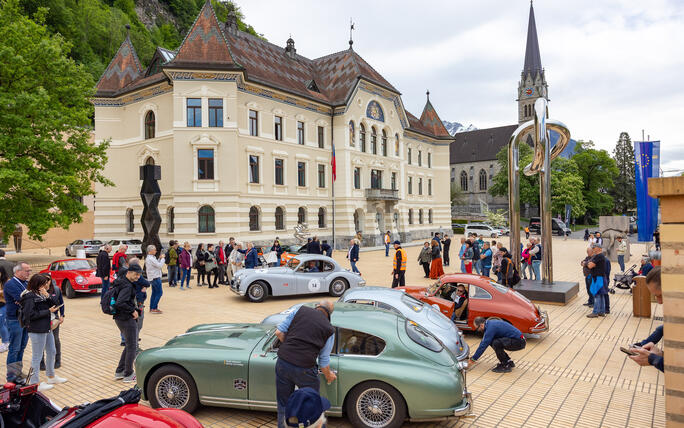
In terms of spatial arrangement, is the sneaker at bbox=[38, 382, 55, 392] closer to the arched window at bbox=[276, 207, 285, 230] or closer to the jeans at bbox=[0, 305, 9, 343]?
the jeans at bbox=[0, 305, 9, 343]

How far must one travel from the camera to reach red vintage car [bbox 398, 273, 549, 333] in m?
9.49

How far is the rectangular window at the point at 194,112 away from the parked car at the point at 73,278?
15.7 m

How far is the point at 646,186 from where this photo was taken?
20.4 metres

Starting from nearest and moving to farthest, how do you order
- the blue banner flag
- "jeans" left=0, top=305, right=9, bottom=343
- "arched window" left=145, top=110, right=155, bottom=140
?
"jeans" left=0, top=305, right=9, bottom=343 → the blue banner flag → "arched window" left=145, top=110, right=155, bottom=140

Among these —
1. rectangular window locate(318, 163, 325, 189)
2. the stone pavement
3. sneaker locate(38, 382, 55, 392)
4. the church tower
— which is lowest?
the stone pavement

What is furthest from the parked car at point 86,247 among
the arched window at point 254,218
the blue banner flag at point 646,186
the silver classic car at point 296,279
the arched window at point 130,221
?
the blue banner flag at point 646,186

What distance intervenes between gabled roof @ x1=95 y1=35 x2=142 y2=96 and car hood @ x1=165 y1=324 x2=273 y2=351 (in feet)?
111

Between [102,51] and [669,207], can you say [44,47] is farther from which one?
[102,51]

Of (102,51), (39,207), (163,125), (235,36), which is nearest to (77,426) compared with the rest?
(39,207)

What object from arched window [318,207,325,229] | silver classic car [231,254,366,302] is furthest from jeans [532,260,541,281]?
arched window [318,207,325,229]

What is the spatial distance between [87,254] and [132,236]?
3401 mm

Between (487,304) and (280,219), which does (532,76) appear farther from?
(487,304)

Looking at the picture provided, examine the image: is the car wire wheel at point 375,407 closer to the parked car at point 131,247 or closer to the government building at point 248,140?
the government building at point 248,140

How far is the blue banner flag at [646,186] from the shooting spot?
2047cm
